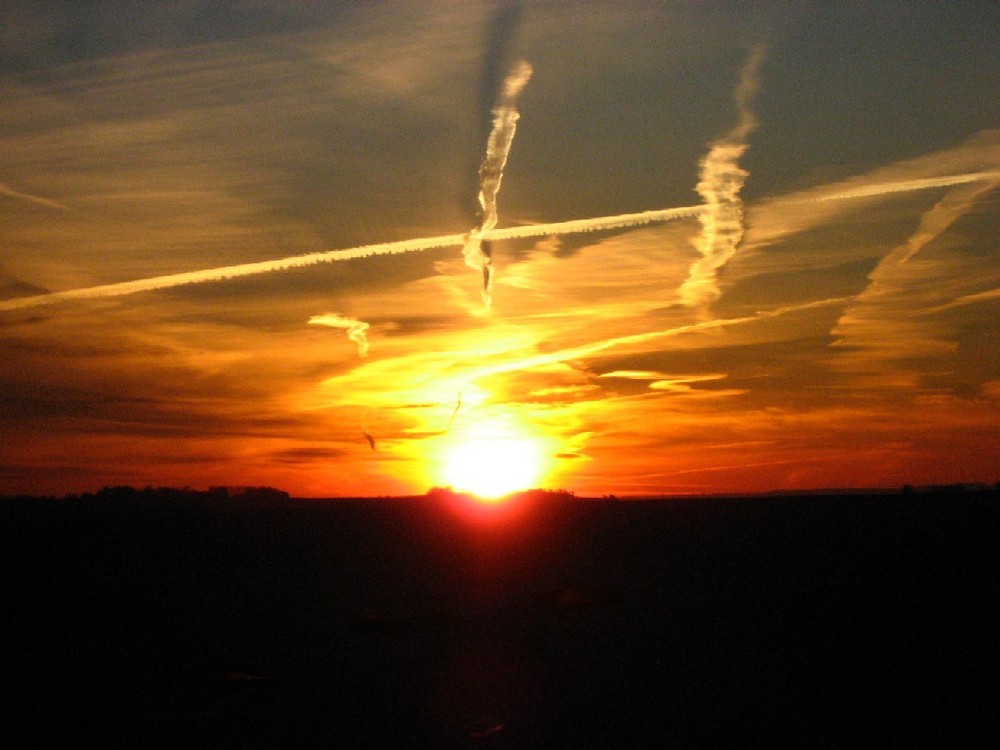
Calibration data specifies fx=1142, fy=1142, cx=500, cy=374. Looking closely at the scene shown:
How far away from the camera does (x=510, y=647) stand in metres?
35.7

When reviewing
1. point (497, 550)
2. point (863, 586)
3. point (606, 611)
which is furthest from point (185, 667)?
point (497, 550)

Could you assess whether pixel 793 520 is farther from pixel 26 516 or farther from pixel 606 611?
pixel 26 516

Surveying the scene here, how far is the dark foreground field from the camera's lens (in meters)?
25.7

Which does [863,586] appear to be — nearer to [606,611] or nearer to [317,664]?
[606,611]

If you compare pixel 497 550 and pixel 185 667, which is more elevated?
pixel 497 550

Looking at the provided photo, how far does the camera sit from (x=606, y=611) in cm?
4294

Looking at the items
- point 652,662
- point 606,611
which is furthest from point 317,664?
point 606,611

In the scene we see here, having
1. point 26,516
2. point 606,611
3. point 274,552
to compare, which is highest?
point 26,516

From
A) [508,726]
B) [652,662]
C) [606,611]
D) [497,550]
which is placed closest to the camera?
[508,726]

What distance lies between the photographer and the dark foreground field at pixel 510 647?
25.7m

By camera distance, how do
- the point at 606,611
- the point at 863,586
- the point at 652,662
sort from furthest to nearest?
the point at 863,586, the point at 606,611, the point at 652,662

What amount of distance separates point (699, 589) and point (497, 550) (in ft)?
91.7

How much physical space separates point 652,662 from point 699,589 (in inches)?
722

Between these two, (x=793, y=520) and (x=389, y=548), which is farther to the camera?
(x=793, y=520)
